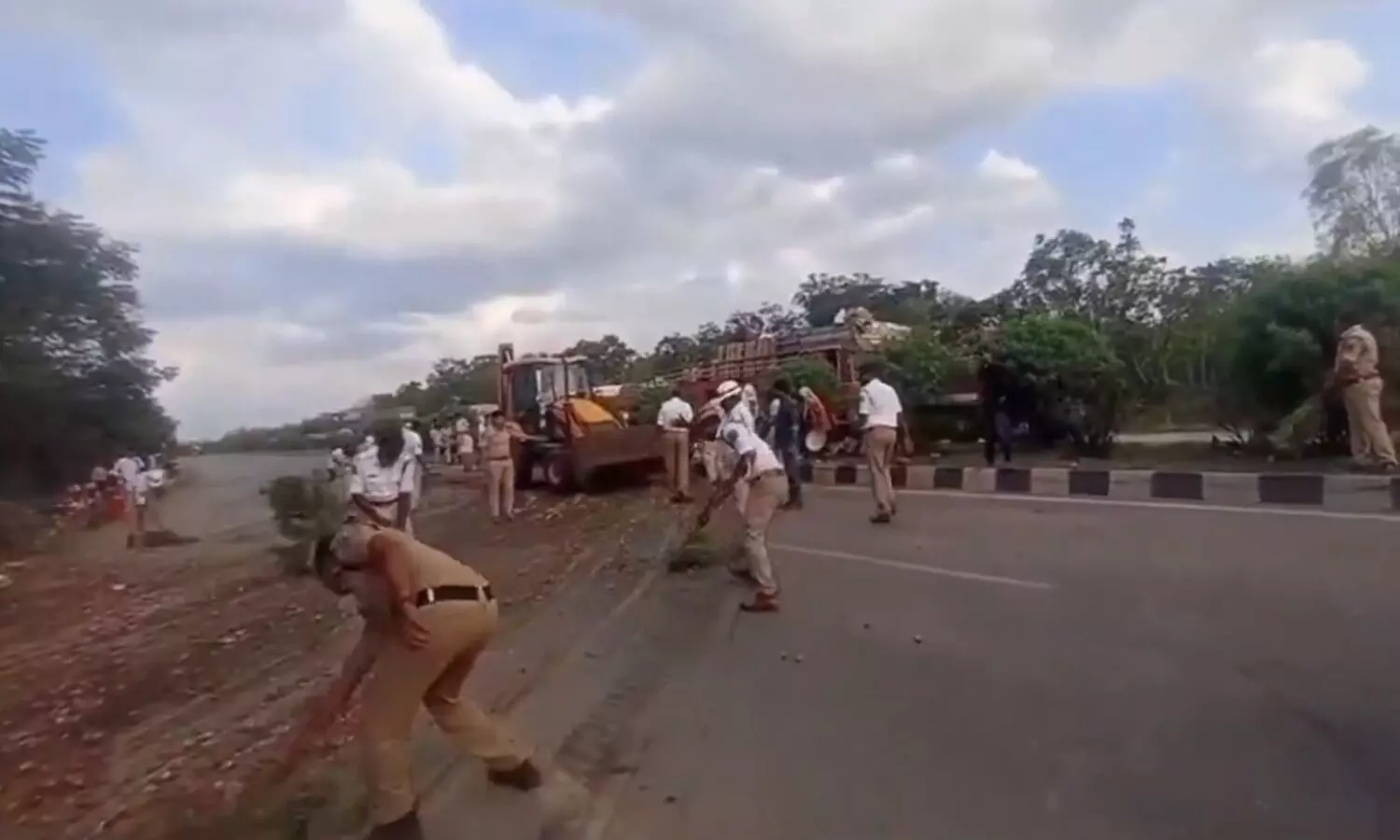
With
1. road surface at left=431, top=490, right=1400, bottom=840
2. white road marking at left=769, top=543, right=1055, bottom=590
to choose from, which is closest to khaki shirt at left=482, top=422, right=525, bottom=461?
white road marking at left=769, top=543, right=1055, bottom=590

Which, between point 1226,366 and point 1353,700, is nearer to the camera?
point 1353,700

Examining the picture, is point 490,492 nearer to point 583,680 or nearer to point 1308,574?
point 583,680

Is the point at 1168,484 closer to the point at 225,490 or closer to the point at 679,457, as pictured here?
the point at 679,457

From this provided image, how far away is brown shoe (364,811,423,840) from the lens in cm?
436

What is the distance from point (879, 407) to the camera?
12.3 m

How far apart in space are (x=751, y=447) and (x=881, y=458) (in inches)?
164

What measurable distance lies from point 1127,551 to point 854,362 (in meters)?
13.0

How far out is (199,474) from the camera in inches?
252

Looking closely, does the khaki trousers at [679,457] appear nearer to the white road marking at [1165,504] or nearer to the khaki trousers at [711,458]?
the white road marking at [1165,504]

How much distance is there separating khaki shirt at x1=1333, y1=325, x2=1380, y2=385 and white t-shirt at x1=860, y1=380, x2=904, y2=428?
4006mm

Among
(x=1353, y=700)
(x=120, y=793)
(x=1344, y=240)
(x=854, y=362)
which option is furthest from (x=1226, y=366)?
(x=120, y=793)

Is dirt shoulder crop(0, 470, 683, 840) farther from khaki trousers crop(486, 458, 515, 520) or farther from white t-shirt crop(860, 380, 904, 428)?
khaki trousers crop(486, 458, 515, 520)

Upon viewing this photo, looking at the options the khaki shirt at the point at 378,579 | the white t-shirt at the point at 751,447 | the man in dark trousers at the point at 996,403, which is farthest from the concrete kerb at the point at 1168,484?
the khaki shirt at the point at 378,579

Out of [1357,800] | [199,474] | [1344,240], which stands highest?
[1344,240]
